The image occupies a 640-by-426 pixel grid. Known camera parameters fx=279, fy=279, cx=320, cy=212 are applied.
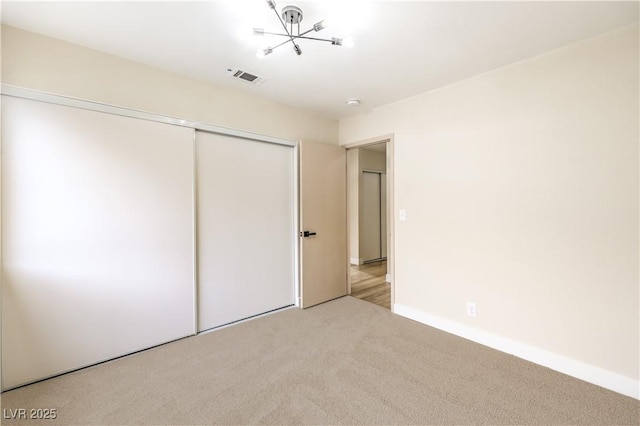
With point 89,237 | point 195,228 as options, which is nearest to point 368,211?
point 195,228

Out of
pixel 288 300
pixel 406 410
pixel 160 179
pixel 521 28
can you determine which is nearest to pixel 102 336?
pixel 160 179

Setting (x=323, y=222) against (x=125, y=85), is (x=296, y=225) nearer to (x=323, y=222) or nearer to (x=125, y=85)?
(x=323, y=222)

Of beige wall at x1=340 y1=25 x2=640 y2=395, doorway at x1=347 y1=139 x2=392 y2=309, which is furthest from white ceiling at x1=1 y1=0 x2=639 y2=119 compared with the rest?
doorway at x1=347 y1=139 x2=392 y2=309

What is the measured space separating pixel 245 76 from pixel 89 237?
1.87 m

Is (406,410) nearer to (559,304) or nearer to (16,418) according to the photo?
(559,304)

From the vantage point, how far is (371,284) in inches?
174

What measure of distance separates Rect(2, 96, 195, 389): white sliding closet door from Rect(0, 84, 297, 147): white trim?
0.04m

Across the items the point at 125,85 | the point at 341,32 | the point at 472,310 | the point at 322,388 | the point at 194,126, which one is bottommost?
the point at 322,388

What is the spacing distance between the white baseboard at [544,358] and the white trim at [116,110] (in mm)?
2749

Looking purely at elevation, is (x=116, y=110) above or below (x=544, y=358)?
above

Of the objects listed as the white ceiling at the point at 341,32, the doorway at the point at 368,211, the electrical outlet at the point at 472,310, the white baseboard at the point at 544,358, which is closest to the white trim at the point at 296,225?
the white ceiling at the point at 341,32

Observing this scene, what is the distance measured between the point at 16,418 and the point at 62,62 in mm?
2349

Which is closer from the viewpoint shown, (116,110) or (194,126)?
(116,110)

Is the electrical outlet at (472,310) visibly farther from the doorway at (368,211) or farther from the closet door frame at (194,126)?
the doorway at (368,211)
